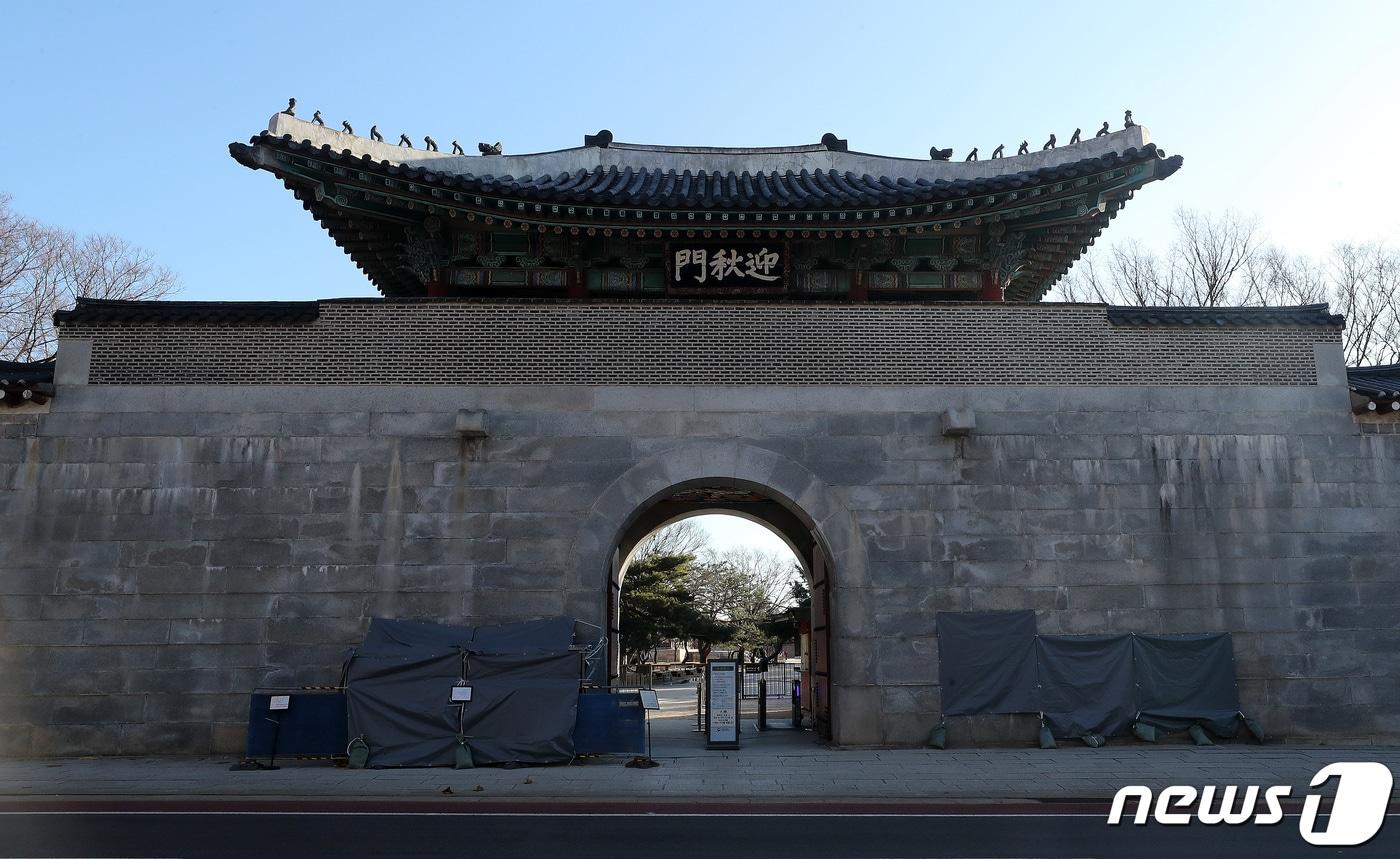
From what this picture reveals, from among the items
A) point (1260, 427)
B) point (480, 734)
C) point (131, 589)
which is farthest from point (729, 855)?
point (1260, 427)

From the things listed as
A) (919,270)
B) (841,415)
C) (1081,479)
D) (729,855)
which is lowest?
(729,855)

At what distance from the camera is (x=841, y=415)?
50.5 feet

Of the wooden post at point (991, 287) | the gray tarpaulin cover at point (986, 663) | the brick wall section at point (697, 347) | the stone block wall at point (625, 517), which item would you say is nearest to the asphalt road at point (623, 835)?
the gray tarpaulin cover at point (986, 663)

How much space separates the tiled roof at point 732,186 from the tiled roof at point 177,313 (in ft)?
7.76

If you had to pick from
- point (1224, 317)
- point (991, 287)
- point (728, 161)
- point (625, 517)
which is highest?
point (728, 161)

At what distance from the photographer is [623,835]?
29.8 feet

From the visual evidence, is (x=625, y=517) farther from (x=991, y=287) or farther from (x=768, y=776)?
(x=991, y=287)

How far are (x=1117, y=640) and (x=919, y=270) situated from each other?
645 centimetres

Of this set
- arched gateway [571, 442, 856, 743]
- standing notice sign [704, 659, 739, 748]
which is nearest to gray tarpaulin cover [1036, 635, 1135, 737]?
arched gateway [571, 442, 856, 743]

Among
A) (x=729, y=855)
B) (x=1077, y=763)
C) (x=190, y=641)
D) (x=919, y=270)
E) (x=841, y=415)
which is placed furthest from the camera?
(x=919, y=270)

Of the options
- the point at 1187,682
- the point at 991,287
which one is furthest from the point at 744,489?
the point at 1187,682

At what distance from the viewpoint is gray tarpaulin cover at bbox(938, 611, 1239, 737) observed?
573 inches

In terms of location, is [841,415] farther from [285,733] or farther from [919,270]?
[285,733]

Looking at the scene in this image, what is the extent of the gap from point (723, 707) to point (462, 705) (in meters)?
3.91
